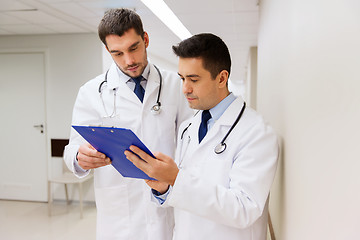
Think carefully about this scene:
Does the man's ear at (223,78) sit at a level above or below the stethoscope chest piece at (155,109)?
above

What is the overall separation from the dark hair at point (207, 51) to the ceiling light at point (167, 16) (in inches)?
74.3

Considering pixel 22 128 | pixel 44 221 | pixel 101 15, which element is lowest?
pixel 44 221

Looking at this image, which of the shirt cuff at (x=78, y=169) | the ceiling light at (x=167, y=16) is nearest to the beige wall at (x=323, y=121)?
the shirt cuff at (x=78, y=169)

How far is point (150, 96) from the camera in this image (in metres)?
1.46

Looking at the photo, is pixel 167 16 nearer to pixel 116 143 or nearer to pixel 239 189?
pixel 116 143

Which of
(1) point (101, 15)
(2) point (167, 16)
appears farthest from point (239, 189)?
(2) point (167, 16)

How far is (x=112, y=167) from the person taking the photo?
4.74ft

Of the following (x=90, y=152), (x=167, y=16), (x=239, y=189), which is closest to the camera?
(x=239, y=189)

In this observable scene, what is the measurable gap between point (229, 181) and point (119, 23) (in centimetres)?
77

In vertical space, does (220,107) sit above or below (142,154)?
above

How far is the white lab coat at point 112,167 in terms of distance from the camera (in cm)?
142

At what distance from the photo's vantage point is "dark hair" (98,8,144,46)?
130 centimetres

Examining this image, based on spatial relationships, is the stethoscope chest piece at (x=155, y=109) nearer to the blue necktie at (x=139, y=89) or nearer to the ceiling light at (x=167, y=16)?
the blue necktie at (x=139, y=89)

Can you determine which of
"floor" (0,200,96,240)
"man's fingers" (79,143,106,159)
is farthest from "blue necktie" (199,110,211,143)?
"floor" (0,200,96,240)
